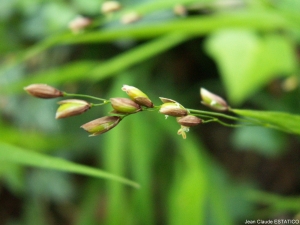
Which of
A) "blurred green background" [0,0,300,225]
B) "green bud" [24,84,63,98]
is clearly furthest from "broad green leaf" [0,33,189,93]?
"green bud" [24,84,63,98]

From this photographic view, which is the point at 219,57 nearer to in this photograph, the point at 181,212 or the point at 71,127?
the point at 181,212

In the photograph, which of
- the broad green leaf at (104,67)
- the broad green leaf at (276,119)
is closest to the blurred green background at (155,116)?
the broad green leaf at (104,67)

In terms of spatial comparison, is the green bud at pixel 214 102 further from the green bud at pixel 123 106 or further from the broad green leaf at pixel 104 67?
the broad green leaf at pixel 104 67

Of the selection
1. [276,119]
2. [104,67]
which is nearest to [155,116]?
[104,67]

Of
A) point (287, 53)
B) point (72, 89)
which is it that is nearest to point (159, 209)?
point (72, 89)

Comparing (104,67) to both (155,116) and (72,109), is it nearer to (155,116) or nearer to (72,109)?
(155,116)

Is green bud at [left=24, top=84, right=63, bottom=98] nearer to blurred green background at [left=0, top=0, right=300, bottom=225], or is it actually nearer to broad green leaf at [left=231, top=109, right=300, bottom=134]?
broad green leaf at [left=231, top=109, right=300, bottom=134]
